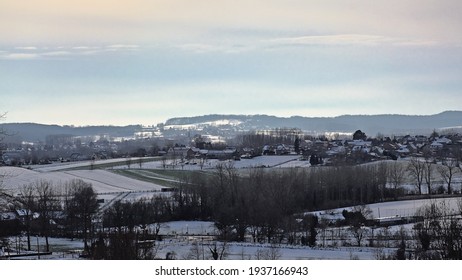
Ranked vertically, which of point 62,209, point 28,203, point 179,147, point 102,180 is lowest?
point 62,209

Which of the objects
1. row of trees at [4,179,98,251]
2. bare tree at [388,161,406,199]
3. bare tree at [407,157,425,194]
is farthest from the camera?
bare tree at [407,157,425,194]

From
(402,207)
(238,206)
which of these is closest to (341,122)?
(238,206)

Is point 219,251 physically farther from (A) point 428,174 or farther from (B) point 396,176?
(A) point 428,174

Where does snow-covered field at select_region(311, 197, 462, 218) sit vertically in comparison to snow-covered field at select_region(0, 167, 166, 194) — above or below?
below

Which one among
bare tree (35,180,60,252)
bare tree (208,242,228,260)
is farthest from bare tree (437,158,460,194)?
bare tree (35,180,60,252)

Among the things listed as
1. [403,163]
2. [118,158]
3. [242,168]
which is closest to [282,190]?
[242,168]

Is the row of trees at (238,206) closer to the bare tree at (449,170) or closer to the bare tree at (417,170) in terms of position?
the bare tree at (417,170)

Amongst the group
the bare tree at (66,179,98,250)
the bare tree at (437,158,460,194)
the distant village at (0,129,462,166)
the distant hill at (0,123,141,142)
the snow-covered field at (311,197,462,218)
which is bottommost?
the snow-covered field at (311,197,462,218)

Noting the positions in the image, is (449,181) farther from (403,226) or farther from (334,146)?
(334,146)

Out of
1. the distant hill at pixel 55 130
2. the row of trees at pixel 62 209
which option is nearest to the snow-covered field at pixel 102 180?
the row of trees at pixel 62 209

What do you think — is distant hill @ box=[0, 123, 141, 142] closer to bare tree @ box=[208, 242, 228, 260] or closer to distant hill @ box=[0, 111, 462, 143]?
distant hill @ box=[0, 111, 462, 143]
